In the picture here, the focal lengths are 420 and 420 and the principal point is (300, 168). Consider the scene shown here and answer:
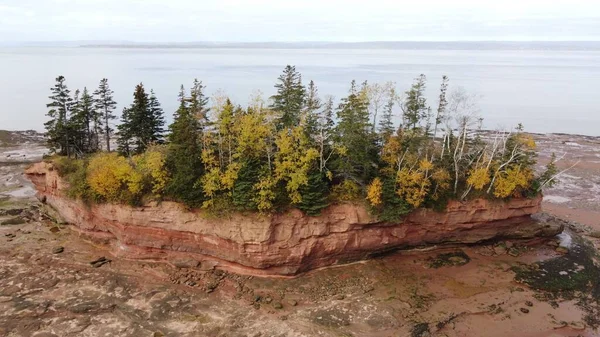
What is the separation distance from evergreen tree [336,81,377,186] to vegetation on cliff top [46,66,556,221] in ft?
0.26

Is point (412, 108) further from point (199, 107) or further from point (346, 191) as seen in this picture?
point (199, 107)

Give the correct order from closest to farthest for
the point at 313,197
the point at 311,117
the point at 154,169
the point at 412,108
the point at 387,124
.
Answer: the point at 313,197 < the point at 154,169 < the point at 311,117 < the point at 387,124 < the point at 412,108

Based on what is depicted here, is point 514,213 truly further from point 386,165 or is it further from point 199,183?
point 199,183

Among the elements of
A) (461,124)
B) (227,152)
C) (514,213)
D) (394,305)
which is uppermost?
(461,124)

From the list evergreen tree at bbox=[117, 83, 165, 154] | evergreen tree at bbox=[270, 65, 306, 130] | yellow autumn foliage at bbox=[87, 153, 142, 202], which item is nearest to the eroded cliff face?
yellow autumn foliage at bbox=[87, 153, 142, 202]

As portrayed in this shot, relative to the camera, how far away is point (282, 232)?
105 feet

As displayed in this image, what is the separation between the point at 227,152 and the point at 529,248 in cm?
2811

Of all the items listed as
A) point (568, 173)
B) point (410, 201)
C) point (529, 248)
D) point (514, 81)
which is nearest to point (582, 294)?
point (529, 248)

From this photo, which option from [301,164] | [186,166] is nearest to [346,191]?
[301,164]

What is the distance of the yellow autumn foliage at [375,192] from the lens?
31.8 m

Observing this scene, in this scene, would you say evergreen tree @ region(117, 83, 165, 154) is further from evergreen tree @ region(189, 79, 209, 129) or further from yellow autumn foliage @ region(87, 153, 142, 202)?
evergreen tree @ region(189, 79, 209, 129)

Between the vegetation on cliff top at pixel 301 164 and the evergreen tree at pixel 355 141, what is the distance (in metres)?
0.08

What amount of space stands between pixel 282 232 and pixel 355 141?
9071 mm

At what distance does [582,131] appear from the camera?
8725 cm
